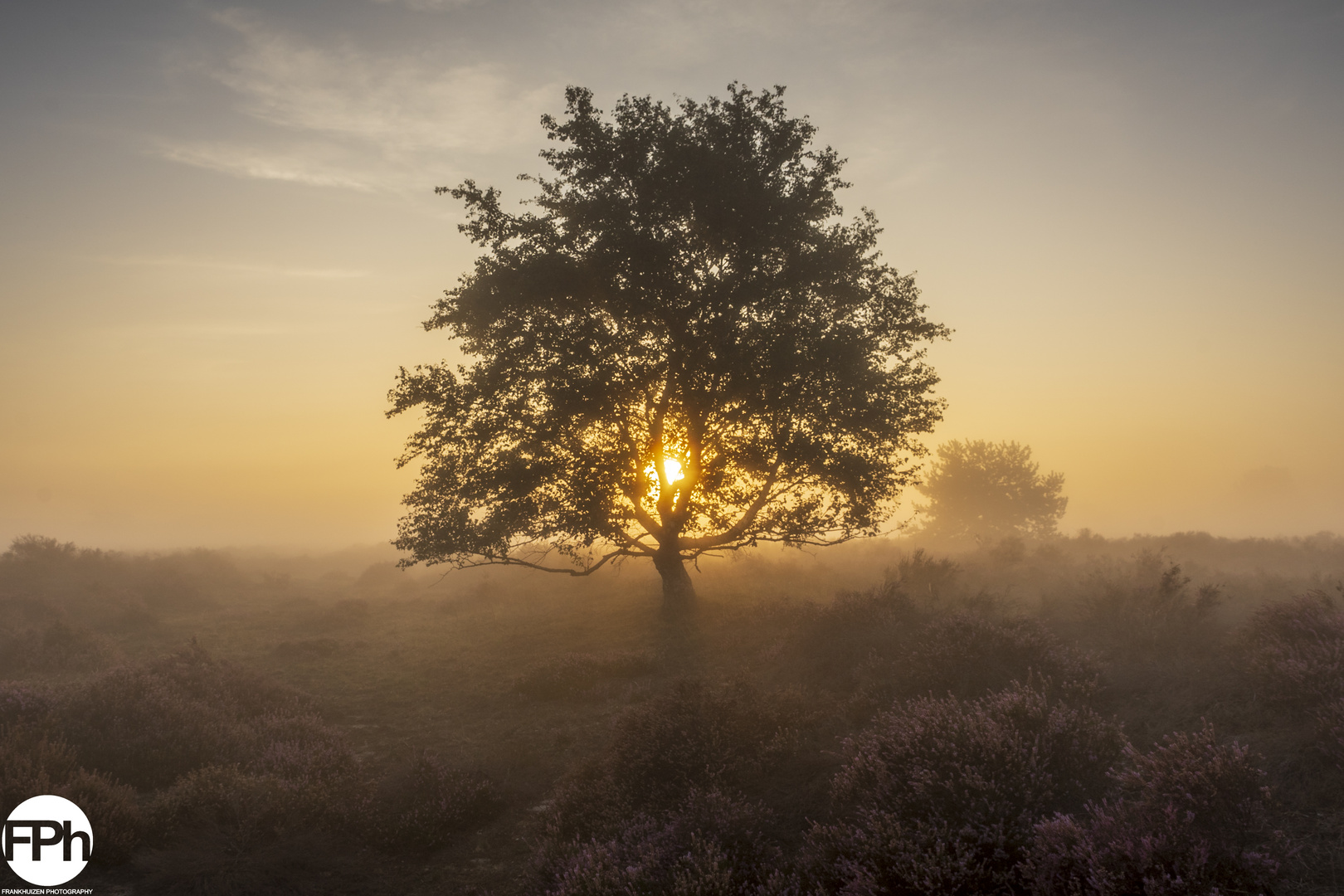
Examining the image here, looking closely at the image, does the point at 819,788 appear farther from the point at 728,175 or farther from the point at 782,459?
the point at 728,175

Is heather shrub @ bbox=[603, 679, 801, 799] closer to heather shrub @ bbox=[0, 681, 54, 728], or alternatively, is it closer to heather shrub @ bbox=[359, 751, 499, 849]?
heather shrub @ bbox=[359, 751, 499, 849]

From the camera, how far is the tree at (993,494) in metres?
46.5

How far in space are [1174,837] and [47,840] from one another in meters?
11.2

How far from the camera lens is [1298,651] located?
8.23 metres

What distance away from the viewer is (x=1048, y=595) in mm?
15344

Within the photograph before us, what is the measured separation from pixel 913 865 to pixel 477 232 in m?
17.0

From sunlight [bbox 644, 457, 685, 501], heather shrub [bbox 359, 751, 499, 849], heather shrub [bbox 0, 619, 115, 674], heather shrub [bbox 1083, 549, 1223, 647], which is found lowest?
heather shrub [bbox 359, 751, 499, 849]

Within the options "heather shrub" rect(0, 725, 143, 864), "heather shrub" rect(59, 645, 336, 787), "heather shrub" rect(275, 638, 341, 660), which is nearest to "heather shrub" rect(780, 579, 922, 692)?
"heather shrub" rect(59, 645, 336, 787)

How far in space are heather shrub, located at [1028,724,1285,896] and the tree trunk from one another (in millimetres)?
13111

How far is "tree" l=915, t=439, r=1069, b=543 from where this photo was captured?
4653 cm

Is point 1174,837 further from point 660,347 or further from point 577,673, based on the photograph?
point 660,347

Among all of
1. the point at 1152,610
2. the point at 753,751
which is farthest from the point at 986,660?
the point at 1152,610

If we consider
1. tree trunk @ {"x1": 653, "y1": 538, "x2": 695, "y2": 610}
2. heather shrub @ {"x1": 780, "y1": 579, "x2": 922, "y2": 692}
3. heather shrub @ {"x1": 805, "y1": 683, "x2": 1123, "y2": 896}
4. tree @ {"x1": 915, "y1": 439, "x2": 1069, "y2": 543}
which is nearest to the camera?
heather shrub @ {"x1": 805, "y1": 683, "x2": 1123, "y2": 896}

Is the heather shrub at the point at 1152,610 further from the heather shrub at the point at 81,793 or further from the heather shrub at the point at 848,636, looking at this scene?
the heather shrub at the point at 81,793
